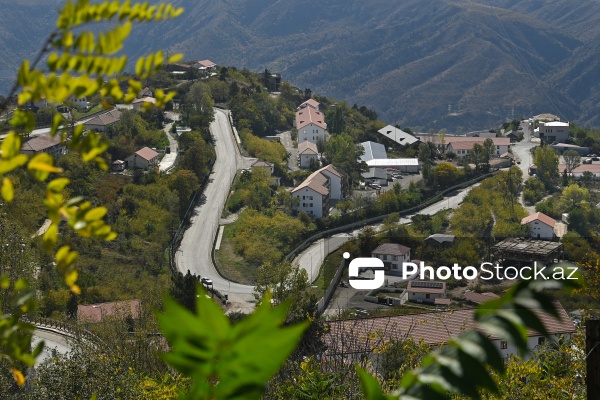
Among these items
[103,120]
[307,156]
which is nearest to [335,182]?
[307,156]

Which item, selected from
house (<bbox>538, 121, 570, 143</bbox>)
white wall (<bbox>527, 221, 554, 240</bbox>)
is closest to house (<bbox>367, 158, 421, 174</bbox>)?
white wall (<bbox>527, 221, 554, 240</bbox>)

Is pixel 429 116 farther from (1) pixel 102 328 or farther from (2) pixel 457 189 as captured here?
(1) pixel 102 328

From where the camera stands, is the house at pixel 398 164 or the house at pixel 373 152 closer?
the house at pixel 398 164

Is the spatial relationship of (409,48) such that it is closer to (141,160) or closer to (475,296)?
(141,160)

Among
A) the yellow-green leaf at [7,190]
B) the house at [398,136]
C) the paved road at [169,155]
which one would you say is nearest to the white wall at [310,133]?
the house at [398,136]

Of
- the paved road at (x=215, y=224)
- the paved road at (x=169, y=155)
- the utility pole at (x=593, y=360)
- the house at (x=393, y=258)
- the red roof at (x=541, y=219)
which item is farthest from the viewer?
the paved road at (x=169, y=155)

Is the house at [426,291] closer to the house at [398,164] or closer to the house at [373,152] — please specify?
the house at [398,164]

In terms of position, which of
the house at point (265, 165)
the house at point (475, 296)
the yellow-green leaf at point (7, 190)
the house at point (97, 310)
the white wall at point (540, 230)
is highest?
the yellow-green leaf at point (7, 190)
